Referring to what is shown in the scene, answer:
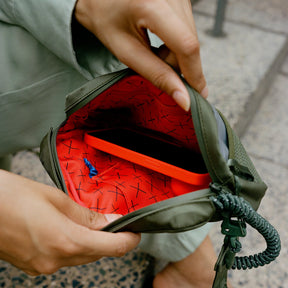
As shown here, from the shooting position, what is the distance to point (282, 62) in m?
2.11

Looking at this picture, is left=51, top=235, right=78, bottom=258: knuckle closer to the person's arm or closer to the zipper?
the zipper

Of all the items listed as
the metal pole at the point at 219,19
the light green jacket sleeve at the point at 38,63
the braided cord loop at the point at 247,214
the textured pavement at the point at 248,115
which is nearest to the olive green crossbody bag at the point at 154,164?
the braided cord loop at the point at 247,214

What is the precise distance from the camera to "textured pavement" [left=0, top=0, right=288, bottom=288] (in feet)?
3.10

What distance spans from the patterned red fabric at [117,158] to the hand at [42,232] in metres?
0.15

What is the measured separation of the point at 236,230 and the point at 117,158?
339 mm

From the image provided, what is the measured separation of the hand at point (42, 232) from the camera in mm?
515

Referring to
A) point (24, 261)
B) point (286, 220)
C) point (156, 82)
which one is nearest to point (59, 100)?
point (156, 82)

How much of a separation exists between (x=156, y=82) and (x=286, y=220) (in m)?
0.79

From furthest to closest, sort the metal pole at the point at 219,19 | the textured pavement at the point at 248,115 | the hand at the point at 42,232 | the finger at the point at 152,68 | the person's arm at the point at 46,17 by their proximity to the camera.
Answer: the metal pole at the point at 219,19 → the textured pavement at the point at 248,115 → the person's arm at the point at 46,17 → the finger at the point at 152,68 → the hand at the point at 42,232

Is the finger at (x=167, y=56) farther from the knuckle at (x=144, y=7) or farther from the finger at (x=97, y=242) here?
the finger at (x=97, y=242)

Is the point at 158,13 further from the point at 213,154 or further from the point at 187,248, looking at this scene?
the point at 187,248

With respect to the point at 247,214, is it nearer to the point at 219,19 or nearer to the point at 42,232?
the point at 42,232

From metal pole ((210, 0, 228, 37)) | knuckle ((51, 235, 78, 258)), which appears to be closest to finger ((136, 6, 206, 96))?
knuckle ((51, 235, 78, 258))

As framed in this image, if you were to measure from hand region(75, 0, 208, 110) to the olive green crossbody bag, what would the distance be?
41 mm
